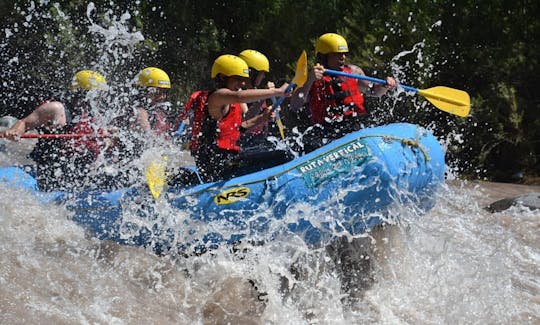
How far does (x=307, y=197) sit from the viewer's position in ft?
14.7

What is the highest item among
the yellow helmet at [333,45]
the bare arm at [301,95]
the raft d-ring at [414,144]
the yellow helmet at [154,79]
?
the yellow helmet at [333,45]

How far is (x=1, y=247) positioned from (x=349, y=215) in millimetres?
2273

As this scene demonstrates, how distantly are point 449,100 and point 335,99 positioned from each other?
911mm

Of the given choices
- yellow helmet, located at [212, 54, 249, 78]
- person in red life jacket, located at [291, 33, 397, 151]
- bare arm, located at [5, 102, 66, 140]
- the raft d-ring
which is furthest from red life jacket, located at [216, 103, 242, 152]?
bare arm, located at [5, 102, 66, 140]

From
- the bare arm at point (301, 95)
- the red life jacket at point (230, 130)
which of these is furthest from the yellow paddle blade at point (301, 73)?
the red life jacket at point (230, 130)

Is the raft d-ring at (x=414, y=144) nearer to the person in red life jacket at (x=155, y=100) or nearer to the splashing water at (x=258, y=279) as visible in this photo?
the splashing water at (x=258, y=279)

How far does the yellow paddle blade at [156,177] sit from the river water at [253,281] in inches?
17.7

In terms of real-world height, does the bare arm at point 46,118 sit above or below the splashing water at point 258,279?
above

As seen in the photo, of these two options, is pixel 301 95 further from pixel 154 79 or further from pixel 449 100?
pixel 154 79

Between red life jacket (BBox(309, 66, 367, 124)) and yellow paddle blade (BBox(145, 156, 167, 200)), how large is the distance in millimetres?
1419

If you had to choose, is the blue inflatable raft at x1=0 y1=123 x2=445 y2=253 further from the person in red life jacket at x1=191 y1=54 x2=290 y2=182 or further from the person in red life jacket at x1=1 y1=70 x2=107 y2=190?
the person in red life jacket at x1=1 y1=70 x2=107 y2=190

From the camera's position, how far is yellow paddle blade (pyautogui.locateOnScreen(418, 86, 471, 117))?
542 cm

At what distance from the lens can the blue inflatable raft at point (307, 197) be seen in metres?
4.48

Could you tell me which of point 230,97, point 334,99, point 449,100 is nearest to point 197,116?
point 230,97
